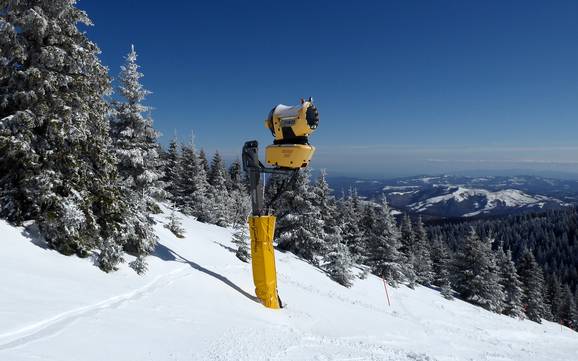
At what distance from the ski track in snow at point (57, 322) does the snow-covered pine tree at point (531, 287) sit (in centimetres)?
5139

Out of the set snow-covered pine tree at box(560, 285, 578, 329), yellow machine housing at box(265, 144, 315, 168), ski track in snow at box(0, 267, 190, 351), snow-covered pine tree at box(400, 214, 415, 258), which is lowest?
snow-covered pine tree at box(560, 285, 578, 329)

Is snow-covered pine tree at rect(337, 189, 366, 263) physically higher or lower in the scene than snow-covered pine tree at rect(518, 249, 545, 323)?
higher

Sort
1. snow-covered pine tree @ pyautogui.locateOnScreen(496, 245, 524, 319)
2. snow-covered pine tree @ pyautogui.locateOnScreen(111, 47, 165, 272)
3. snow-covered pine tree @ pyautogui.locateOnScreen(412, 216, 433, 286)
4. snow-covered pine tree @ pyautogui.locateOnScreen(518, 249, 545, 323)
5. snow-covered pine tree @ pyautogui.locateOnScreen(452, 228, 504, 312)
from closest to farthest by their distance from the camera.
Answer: snow-covered pine tree @ pyautogui.locateOnScreen(111, 47, 165, 272) < snow-covered pine tree @ pyautogui.locateOnScreen(452, 228, 504, 312) < snow-covered pine tree @ pyautogui.locateOnScreen(496, 245, 524, 319) < snow-covered pine tree @ pyautogui.locateOnScreen(412, 216, 433, 286) < snow-covered pine tree @ pyautogui.locateOnScreen(518, 249, 545, 323)

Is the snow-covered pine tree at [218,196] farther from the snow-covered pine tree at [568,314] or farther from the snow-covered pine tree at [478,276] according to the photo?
the snow-covered pine tree at [568,314]

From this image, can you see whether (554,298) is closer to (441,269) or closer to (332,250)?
(441,269)

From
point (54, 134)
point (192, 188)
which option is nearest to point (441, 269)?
point (192, 188)

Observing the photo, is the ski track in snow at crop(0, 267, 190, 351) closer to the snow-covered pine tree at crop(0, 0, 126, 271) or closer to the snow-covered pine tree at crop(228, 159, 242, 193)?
the snow-covered pine tree at crop(0, 0, 126, 271)

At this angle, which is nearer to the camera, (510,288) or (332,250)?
(332,250)

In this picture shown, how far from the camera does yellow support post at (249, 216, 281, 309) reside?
37.3ft

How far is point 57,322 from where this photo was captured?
5371 mm

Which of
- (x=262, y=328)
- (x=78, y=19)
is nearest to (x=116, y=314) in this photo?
(x=262, y=328)

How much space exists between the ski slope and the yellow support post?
0.56 meters

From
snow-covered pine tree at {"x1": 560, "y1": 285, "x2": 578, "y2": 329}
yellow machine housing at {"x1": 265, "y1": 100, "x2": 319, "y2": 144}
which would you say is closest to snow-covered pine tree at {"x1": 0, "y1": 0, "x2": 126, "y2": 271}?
yellow machine housing at {"x1": 265, "y1": 100, "x2": 319, "y2": 144}

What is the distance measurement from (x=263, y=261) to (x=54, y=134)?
710 cm
